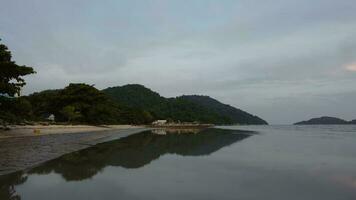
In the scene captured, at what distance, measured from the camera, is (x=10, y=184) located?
31.6 ft

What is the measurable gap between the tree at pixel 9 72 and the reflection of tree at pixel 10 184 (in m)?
18.2

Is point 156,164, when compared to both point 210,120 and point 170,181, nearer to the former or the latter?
point 170,181

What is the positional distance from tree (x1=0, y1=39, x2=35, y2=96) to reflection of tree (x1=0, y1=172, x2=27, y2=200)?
1822cm

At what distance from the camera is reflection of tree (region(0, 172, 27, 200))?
824cm

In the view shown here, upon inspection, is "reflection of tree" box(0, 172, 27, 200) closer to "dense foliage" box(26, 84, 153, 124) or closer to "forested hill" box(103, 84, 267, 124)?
"dense foliage" box(26, 84, 153, 124)

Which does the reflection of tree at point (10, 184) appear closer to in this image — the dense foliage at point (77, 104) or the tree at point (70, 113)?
the tree at point (70, 113)

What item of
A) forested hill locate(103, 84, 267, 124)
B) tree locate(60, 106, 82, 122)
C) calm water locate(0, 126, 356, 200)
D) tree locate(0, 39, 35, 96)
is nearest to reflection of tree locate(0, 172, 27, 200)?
calm water locate(0, 126, 356, 200)

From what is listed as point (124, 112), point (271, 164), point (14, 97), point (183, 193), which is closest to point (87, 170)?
point (183, 193)

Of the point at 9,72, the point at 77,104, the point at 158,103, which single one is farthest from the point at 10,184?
the point at 158,103

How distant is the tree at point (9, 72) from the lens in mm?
27672

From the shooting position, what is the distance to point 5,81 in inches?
1121

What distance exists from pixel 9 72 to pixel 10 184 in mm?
20997

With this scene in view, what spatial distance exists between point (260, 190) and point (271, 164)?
5924 mm

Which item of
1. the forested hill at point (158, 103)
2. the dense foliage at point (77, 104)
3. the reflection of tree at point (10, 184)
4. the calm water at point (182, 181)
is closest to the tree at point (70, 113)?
the dense foliage at point (77, 104)
